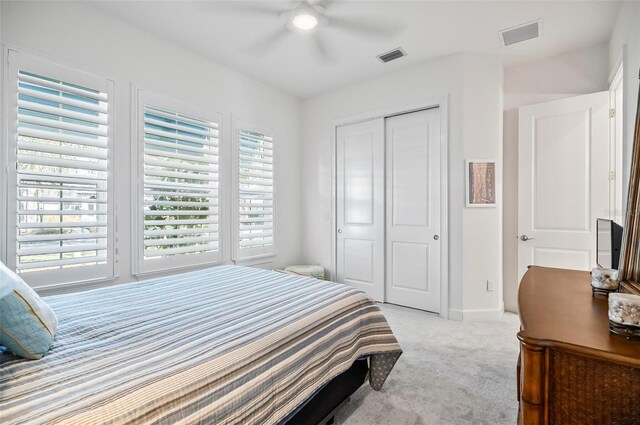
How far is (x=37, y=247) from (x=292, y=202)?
281 centimetres

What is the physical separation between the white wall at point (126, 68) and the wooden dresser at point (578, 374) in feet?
9.71

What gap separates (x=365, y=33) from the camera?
2.83m

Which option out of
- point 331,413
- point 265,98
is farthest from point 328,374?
point 265,98

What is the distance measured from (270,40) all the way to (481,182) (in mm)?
2628

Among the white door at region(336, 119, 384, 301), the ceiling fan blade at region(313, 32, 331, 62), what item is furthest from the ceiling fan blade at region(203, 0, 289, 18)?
the white door at region(336, 119, 384, 301)

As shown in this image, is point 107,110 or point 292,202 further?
point 292,202

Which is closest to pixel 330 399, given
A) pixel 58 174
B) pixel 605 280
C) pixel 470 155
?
pixel 605 280

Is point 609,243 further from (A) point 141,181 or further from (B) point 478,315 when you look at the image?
(A) point 141,181

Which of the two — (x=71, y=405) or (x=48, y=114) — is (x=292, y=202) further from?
(x=71, y=405)

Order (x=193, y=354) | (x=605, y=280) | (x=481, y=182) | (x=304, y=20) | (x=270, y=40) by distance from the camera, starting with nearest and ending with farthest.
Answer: (x=193, y=354) < (x=605, y=280) < (x=304, y=20) < (x=270, y=40) < (x=481, y=182)

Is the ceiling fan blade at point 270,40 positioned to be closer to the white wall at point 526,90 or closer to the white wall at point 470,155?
the white wall at point 470,155

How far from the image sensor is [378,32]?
2.82 metres

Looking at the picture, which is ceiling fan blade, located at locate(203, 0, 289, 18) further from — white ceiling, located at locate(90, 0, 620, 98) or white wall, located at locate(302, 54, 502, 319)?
white wall, located at locate(302, 54, 502, 319)

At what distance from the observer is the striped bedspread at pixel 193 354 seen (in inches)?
32.5
